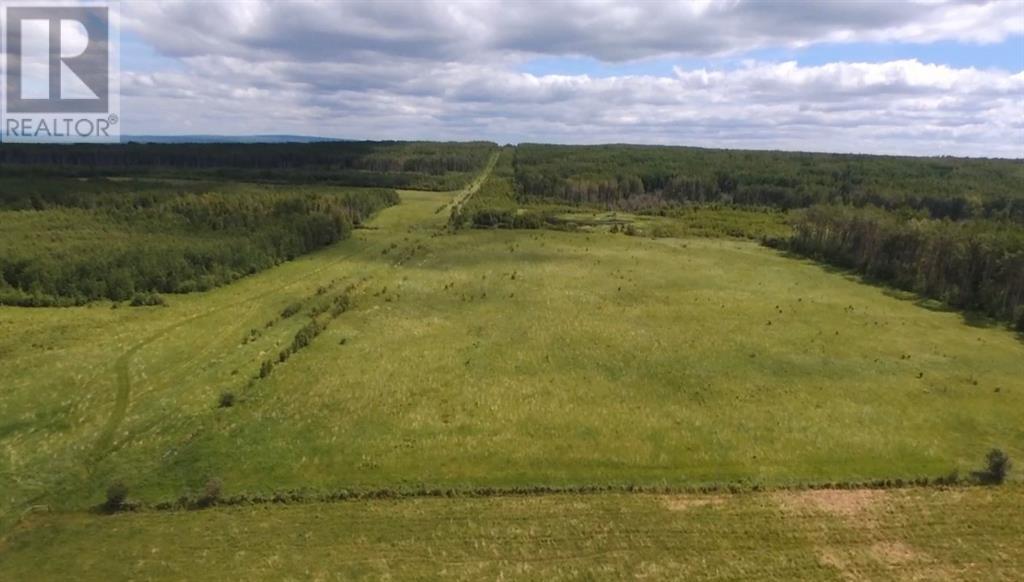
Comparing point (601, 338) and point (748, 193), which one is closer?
point (601, 338)

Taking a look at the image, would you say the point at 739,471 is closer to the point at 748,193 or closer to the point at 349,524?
the point at 349,524

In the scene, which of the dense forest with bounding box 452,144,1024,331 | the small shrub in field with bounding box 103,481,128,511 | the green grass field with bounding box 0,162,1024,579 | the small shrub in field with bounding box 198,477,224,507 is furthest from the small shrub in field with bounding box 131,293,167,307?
the dense forest with bounding box 452,144,1024,331

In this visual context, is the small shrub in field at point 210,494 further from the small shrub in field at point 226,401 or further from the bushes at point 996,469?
the bushes at point 996,469

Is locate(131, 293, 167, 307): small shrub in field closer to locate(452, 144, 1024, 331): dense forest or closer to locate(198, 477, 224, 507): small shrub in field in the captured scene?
locate(198, 477, 224, 507): small shrub in field

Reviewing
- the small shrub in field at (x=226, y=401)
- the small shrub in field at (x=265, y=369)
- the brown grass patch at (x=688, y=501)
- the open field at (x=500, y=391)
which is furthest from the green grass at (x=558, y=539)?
the small shrub in field at (x=265, y=369)

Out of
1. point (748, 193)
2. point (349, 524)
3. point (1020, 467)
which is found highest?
point (748, 193)

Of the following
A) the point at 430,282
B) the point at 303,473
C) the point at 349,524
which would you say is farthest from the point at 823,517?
the point at 430,282
